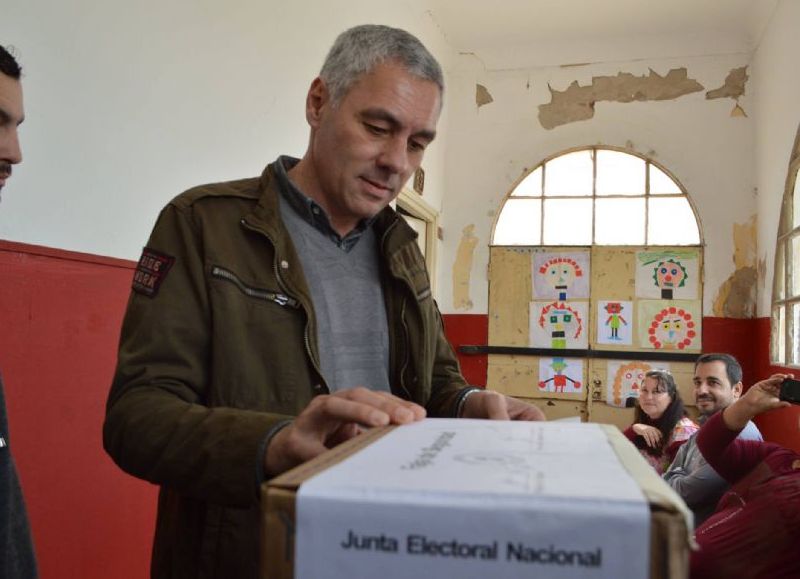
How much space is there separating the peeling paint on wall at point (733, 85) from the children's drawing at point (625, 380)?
7.20ft

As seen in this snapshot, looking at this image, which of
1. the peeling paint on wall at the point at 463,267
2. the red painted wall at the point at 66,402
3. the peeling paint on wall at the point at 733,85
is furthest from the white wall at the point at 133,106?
the peeling paint on wall at the point at 733,85

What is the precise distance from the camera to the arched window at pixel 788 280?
4441 millimetres

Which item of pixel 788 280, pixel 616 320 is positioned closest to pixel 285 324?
pixel 788 280

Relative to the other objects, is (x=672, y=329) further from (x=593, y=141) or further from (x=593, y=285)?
(x=593, y=141)

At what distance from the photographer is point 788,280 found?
4.68m

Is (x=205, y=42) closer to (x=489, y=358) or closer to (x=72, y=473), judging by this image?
(x=72, y=473)

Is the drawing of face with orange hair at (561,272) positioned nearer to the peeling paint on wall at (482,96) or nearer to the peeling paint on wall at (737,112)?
the peeling paint on wall at (482,96)

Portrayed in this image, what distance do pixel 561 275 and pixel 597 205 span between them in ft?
2.13

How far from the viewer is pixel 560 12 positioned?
5445mm

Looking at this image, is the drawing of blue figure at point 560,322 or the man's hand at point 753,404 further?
the drawing of blue figure at point 560,322

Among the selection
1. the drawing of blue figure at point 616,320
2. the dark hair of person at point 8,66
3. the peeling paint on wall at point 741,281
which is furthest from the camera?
the drawing of blue figure at point 616,320

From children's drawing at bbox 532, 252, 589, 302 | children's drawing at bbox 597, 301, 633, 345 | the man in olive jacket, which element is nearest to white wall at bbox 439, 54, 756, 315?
children's drawing at bbox 532, 252, 589, 302

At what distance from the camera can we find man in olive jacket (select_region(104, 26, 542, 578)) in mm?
749

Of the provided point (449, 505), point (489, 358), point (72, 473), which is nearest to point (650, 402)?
point (489, 358)
